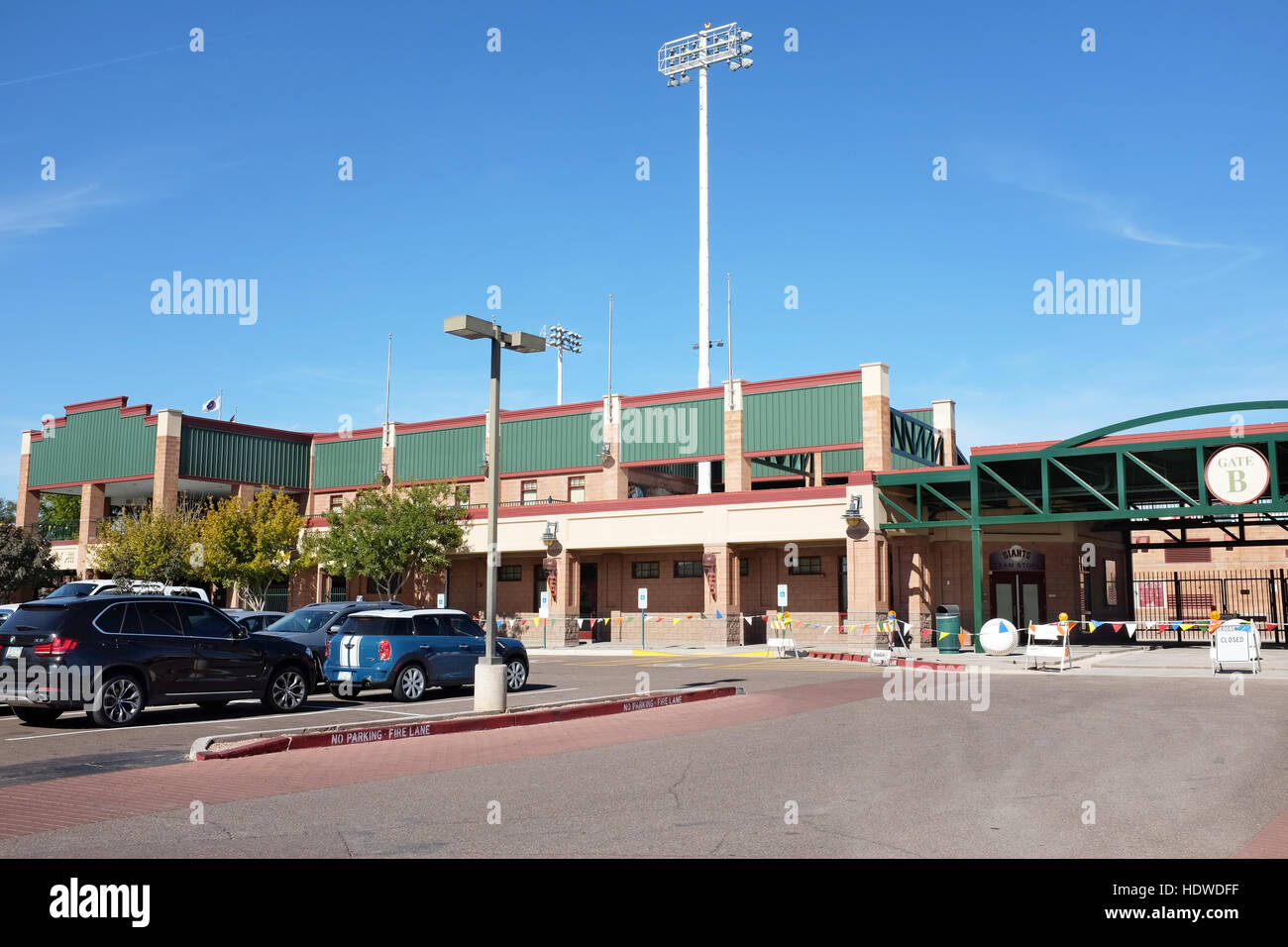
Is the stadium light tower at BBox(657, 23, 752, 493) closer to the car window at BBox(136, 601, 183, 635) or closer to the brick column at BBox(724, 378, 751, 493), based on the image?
the brick column at BBox(724, 378, 751, 493)

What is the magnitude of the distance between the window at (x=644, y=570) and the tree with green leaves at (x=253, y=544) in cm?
1532

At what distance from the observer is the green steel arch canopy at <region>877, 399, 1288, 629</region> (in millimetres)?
31938

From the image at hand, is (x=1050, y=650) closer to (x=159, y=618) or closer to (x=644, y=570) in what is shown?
(x=159, y=618)

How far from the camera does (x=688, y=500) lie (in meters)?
42.6

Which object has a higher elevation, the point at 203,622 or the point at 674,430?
the point at 674,430

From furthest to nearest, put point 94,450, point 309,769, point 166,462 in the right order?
1. point 94,450
2. point 166,462
3. point 309,769

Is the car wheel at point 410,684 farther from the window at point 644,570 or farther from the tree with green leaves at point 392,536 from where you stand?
the tree with green leaves at point 392,536

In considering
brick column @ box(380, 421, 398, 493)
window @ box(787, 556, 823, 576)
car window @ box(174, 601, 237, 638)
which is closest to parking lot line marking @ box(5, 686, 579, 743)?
car window @ box(174, 601, 237, 638)

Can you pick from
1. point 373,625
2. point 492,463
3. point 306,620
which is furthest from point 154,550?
point 492,463

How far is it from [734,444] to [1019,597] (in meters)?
12.9

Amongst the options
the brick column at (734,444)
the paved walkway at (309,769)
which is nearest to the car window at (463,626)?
the paved walkway at (309,769)

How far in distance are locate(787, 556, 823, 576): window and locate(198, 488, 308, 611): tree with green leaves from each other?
22441mm
